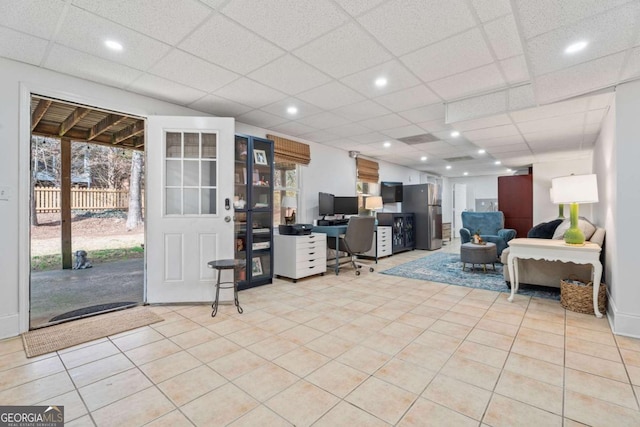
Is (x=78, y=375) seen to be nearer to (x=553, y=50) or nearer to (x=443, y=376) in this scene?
(x=443, y=376)

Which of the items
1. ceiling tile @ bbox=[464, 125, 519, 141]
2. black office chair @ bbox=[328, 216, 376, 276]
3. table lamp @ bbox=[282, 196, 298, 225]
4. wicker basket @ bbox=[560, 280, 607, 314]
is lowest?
wicker basket @ bbox=[560, 280, 607, 314]

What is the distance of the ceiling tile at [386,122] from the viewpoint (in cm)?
417

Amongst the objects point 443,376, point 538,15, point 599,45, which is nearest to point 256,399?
point 443,376

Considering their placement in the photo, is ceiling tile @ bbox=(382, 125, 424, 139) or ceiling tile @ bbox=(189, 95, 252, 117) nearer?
ceiling tile @ bbox=(189, 95, 252, 117)

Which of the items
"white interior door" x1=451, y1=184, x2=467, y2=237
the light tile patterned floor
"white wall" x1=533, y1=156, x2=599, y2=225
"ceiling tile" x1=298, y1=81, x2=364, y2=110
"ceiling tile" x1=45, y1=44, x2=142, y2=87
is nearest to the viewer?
the light tile patterned floor

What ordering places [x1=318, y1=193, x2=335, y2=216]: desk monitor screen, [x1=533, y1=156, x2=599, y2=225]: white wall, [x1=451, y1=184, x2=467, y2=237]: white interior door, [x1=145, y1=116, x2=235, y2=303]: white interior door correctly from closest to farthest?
[x1=145, y1=116, x2=235, y2=303]: white interior door → [x1=318, y1=193, x2=335, y2=216]: desk monitor screen → [x1=533, y1=156, x2=599, y2=225]: white wall → [x1=451, y1=184, x2=467, y2=237]: white interior door

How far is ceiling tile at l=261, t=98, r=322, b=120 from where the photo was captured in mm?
3578

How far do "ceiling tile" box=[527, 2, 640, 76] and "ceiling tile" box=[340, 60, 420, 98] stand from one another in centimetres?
100

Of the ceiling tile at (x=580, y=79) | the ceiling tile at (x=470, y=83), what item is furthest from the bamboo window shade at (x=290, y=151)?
the ceiling tile at (x=580, y=79)

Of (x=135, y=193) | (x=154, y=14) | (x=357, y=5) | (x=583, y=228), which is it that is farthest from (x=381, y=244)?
(x=135, y=193)

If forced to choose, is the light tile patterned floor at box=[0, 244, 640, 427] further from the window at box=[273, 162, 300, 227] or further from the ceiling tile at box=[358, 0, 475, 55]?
the ceiling tile at box=[358, 0, 475, 55]

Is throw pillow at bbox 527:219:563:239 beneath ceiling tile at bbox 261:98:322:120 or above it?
beneath

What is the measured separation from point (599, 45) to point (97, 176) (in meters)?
9.76

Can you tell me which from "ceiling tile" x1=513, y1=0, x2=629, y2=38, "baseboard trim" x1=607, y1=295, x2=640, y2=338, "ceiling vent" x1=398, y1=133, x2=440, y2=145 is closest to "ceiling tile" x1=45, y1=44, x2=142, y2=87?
"ceiling tile" x1=513, y1=0, x2=629, y2=38
